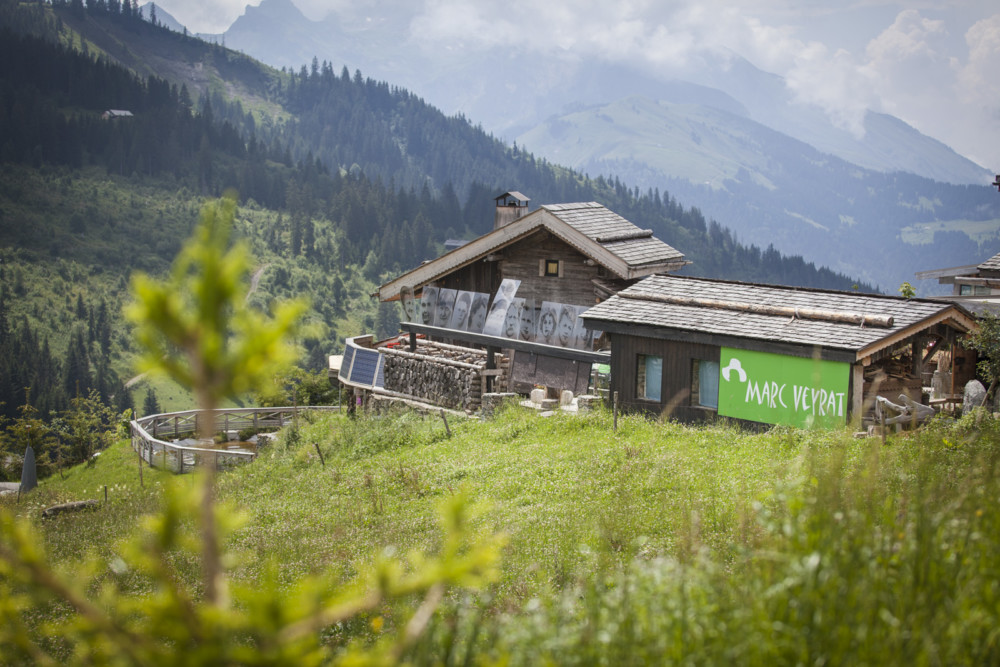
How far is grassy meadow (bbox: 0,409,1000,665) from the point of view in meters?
4.73

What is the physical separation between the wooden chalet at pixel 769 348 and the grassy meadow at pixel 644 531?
4.09ft

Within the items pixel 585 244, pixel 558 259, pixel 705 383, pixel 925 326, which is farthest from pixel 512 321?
pixel 925 326

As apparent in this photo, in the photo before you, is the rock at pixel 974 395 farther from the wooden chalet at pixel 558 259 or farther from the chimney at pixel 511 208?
the chimney at pixel 511 208

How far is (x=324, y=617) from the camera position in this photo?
3.31 metres

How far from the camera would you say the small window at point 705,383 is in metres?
19.1

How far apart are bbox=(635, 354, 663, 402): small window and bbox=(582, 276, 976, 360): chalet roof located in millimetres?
692

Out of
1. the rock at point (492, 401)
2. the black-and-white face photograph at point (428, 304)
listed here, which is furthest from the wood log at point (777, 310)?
the black-and-white face photograph at point (428, 304)

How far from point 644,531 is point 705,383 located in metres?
8.46

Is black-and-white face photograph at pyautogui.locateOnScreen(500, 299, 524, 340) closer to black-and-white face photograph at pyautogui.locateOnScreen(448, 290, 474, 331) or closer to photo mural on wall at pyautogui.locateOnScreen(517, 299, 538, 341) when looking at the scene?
photo mural on wall at pyautogui.locateOnScreen(517, 299, 538, 341)

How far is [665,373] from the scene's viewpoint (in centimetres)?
1994

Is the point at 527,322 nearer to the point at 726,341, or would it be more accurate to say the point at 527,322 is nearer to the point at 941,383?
the point at 726,341

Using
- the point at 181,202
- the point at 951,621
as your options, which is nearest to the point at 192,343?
the point at 951,621

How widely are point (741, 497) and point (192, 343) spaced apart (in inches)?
386

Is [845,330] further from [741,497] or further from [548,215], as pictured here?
[548,215]
